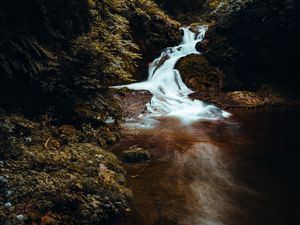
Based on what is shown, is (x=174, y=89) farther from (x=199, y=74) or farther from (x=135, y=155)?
(x=135, y=155)

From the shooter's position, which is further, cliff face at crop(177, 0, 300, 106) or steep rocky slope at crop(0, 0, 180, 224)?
cliff face at crop(177, 0, 300, 106)

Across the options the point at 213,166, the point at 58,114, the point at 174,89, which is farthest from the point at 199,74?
the point at 58,114

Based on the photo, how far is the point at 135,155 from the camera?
680 centimetres

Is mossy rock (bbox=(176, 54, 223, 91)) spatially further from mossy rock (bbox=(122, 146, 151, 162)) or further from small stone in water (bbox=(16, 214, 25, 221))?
small stone in water (bbox=(16, 214, 25, 221))

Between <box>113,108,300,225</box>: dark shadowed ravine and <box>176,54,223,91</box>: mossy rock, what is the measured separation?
15.6 ft

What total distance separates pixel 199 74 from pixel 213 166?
29.1 ft

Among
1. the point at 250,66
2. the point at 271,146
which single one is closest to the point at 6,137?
the point at 271,146

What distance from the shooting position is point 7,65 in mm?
5363

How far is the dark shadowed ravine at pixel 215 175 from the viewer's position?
4770mm

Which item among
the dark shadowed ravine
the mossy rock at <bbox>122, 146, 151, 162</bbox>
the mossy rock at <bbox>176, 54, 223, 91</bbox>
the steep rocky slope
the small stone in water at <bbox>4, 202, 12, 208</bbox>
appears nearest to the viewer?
the small stone in water at <bbox>4, 202, 12, 208</bbox>

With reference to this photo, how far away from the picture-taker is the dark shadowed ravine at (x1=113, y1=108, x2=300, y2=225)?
15.6 feet

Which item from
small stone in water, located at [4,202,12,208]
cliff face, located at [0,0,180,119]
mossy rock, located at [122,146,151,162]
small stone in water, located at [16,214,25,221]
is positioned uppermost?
cliff face, located at [0,0,180,119]

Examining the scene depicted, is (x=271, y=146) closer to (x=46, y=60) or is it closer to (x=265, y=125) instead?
(x=265, y=125)

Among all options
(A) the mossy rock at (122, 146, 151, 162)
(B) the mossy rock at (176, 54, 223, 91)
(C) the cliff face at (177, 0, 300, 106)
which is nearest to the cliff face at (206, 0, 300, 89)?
(C) the cliff face at (177, 0, 300, 106)
